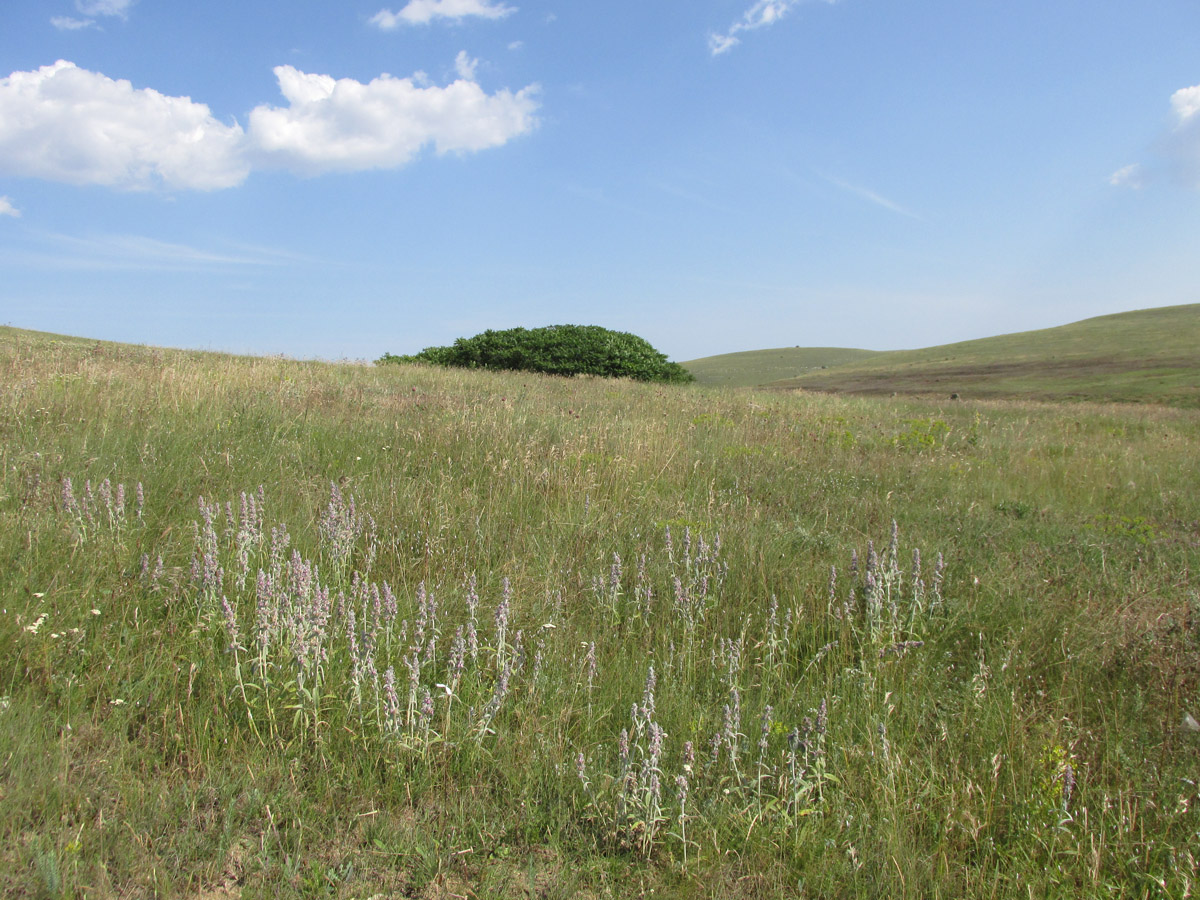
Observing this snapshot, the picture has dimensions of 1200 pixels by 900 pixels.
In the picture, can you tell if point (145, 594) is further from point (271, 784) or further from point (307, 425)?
point (307, 425)

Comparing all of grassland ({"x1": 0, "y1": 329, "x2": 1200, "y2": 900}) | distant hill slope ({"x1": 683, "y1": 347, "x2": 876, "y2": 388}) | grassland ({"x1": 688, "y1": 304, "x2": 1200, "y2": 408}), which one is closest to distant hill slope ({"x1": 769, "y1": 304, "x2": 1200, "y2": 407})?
grassland ({"x1": 688, "y1": 304, "x2": 1200, "y2": 408})

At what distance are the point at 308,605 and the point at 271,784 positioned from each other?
27.8 inches

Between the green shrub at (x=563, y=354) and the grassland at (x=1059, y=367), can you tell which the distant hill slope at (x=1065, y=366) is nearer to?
the grassland at (x=1059, y=367)

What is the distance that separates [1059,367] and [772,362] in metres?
39.7

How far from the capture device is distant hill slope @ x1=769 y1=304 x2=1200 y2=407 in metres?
32.6

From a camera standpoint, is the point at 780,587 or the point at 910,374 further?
the point at 910,374

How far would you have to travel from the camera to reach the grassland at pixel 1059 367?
32.5 m

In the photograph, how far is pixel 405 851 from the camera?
1.95m

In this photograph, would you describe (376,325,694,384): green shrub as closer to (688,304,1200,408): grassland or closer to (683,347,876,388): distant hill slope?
(688,304,1200,408): grassland

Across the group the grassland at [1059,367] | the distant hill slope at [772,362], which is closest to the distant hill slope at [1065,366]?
the grassland at [1059,367]

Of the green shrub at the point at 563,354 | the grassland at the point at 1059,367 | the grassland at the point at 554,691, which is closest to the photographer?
the grassland at the point at 554,691

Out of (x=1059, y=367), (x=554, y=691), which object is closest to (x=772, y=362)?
(x=1059, y=367)

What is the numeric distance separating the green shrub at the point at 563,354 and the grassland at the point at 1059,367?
1873cm

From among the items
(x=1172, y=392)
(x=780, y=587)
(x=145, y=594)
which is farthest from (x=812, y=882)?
(x=1172, y=392)
